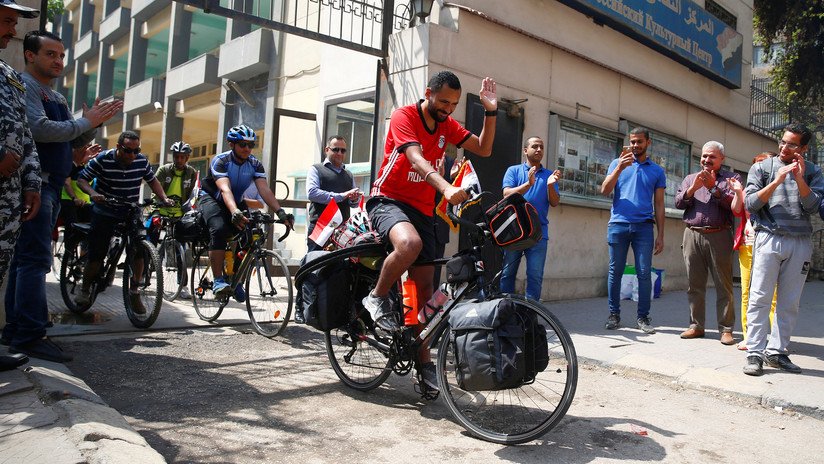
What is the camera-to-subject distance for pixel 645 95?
412 inches

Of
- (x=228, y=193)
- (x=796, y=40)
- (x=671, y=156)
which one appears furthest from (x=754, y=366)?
(x=796, y=40)

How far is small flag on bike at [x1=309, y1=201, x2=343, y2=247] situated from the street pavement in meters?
1.71

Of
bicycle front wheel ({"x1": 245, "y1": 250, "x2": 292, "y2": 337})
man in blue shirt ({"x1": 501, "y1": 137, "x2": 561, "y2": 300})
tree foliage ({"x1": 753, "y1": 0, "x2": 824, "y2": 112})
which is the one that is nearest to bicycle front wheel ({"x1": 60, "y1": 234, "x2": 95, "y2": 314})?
bicycle front wheel ({"x1": 245, "y1": 250, "x2": 292, "y2": 337})

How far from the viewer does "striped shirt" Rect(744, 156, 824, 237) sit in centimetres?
Answer: 485

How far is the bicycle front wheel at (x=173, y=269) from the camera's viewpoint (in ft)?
23.0

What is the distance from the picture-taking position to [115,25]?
24469 mm

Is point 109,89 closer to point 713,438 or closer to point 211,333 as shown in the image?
point 211,333

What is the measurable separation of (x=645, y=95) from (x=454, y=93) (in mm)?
7820

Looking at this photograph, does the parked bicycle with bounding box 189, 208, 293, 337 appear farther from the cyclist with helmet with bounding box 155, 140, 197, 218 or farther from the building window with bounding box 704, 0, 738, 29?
the building window with bounding box 704, 0, 738, 29

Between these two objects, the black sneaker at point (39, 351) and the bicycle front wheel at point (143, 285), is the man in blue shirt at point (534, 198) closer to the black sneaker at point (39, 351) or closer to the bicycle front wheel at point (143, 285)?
the bicycle front wheel at point (143, 285)

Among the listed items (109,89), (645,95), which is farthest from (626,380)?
(109,89)

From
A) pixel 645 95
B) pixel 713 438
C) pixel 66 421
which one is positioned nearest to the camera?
pixel 66 421

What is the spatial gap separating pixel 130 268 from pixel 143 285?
200 millimetres

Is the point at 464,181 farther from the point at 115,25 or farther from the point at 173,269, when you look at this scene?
the point at 115,25
